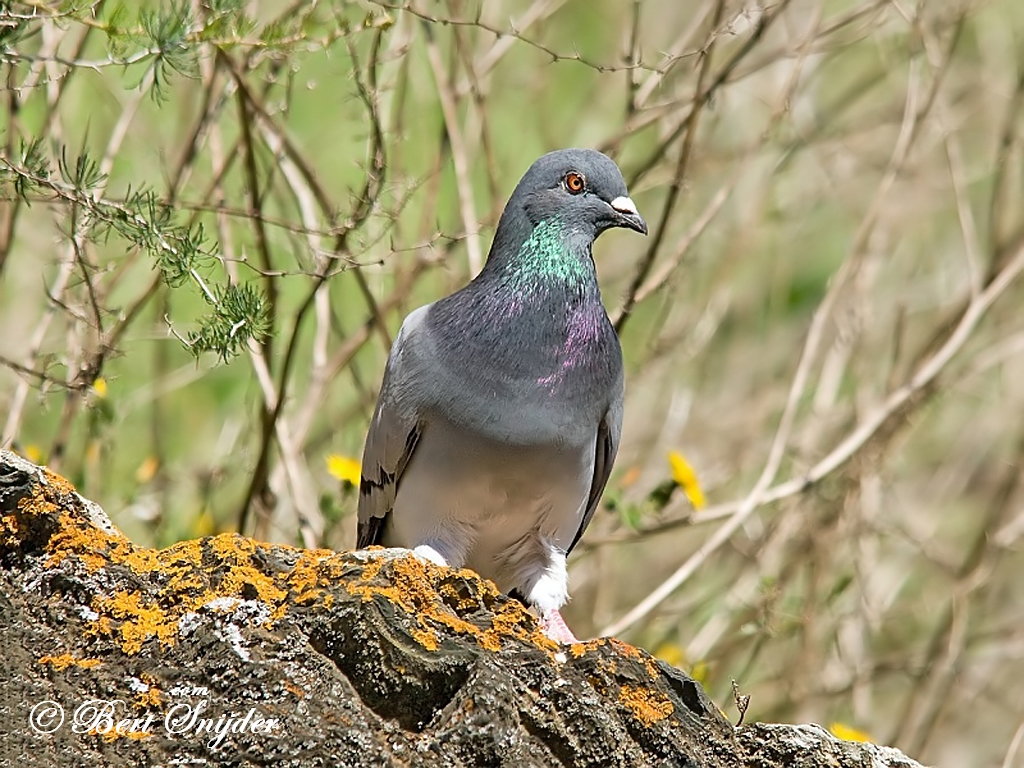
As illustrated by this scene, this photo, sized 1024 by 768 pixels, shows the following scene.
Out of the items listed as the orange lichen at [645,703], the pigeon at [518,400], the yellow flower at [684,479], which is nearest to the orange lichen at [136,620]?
the orange lichen at [645,703]

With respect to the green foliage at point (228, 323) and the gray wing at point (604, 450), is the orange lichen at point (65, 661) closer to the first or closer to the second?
the green foliage at point (228, 323)

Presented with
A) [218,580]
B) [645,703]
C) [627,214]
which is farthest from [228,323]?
[627,214]

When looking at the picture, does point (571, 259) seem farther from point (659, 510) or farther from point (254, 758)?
point (254, 758)

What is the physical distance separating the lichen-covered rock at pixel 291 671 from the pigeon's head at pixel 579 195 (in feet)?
5.33

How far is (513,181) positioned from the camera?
8.01 metres

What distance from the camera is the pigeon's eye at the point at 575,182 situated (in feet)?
13.6

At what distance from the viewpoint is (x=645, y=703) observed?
8.88 ft

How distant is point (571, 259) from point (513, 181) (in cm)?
402

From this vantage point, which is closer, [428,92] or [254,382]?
[254,382]

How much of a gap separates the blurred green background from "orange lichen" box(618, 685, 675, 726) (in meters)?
1.21

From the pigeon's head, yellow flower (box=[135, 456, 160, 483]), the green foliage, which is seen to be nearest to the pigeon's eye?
the pigeon's head

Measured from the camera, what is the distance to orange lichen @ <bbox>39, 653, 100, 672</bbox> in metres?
2.54

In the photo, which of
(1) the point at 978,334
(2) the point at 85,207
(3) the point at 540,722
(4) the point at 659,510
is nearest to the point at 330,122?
(1) the point at 978,334

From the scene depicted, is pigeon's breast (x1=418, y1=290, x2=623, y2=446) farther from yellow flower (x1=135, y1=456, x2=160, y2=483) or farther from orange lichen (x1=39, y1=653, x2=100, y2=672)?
yellow flower (x1=135, y1=456, x2=160, y2=483)
